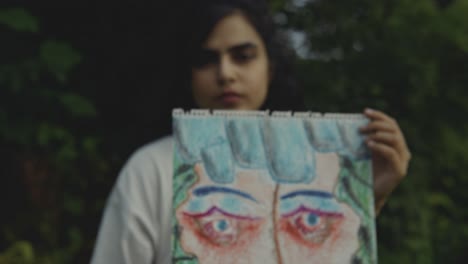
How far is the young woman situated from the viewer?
6.50 ft

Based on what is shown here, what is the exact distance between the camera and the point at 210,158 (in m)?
1.79

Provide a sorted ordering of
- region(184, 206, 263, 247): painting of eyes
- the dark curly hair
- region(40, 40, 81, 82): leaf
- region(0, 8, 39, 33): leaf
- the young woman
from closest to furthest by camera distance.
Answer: region(184, 206, 263, 247): painting of eyes
the young woman
the dark curly hair
region(0, 8, 39, 33): leaf
region(40, 40, 81, 82): leaf

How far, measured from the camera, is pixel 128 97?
139 inches

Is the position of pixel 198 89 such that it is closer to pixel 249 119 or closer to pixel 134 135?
pixel 249 119

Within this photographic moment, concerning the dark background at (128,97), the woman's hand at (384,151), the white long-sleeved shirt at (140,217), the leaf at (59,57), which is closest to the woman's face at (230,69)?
the white long-sleeved shirt at (140,217)

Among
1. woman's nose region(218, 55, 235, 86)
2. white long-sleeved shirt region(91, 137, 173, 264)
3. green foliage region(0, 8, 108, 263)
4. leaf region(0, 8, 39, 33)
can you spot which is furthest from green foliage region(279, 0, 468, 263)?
white long-sleeved shirt region(91, 137, 173, 264)

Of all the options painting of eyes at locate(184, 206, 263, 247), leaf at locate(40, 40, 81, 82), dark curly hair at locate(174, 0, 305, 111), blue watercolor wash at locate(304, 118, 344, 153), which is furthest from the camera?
leaf at locate(40, 40, 81, 82)

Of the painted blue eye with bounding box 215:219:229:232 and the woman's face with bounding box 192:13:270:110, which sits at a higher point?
the woman's face with bounding box 192:13:270:110

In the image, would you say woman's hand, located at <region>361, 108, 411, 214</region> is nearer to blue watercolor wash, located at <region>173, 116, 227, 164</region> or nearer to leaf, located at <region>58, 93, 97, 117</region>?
blue watercolor wash, located at <region>173, 116, 227, 164</region>

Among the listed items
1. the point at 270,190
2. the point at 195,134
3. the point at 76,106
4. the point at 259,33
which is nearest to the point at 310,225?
the point at 270,190

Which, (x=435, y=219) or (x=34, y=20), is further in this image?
(x=435, y=219)

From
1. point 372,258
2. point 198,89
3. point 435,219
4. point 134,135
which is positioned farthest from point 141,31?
point 372,258

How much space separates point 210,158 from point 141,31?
1780mm

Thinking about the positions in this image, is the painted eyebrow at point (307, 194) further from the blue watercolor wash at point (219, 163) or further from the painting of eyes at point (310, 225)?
the blue watercolor wash at point (219, 163)
